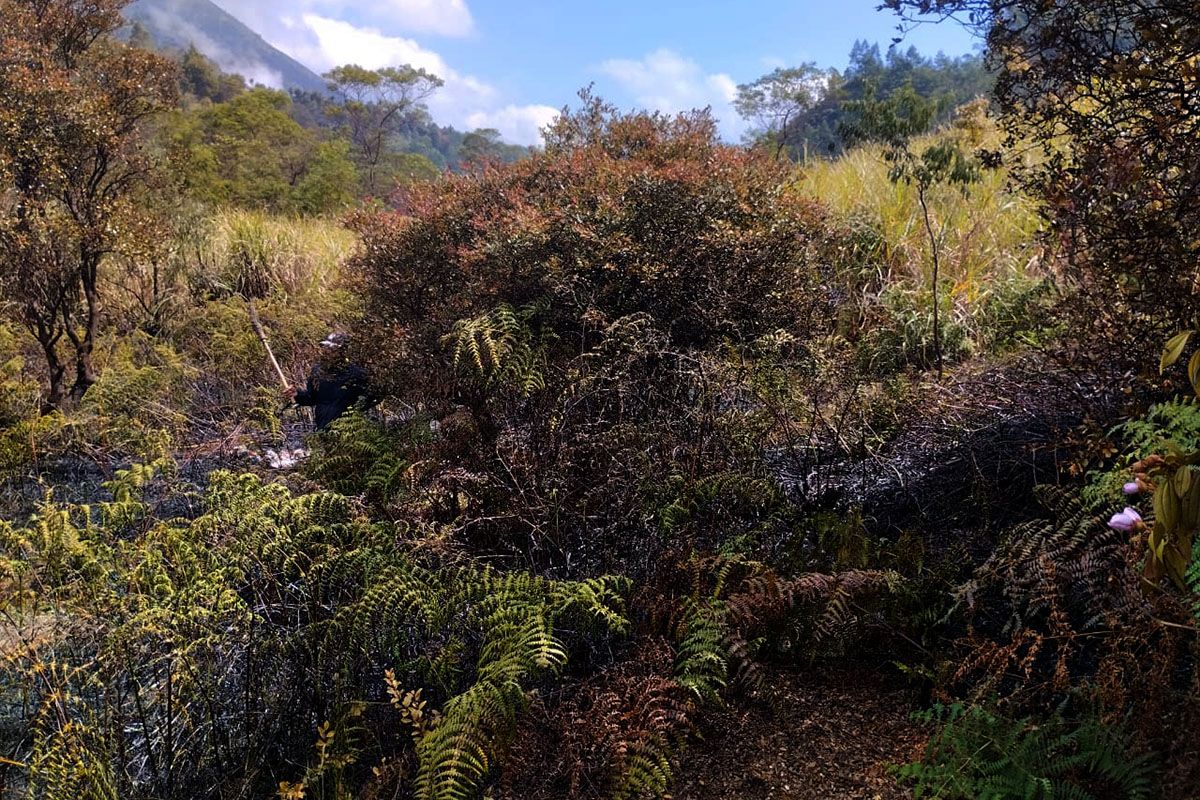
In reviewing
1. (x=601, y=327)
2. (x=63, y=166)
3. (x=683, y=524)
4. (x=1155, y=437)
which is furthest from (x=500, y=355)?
(x=63, y=166)

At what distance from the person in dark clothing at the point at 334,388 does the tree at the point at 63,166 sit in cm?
224

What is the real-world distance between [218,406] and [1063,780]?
248 inches

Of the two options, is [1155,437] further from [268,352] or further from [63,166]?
[63,166]

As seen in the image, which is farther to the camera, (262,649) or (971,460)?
(971,460)

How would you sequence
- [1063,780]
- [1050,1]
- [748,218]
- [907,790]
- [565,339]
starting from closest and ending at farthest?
[1063,780] → [907,790] → [1050,1] → [565,339] → [748,218]

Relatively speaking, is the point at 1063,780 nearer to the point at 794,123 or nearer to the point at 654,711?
the point at 654,711

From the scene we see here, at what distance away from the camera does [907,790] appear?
196 centimetres

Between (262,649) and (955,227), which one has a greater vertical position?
(955,227)

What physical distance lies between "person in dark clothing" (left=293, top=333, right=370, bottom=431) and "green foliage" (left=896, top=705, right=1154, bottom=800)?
4.13m

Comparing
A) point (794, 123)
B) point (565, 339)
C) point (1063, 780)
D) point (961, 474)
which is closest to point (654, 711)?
point (1063, 780)

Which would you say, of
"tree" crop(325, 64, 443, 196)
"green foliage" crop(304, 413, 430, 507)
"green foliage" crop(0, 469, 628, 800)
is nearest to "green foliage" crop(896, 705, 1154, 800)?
"green foliage" crop(0, 469, 628, 800)

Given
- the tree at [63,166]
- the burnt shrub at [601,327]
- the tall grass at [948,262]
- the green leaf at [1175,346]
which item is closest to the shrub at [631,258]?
the burnt shrub at [601,327]

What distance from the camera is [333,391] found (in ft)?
18.0

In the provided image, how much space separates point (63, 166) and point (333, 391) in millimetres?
3097
